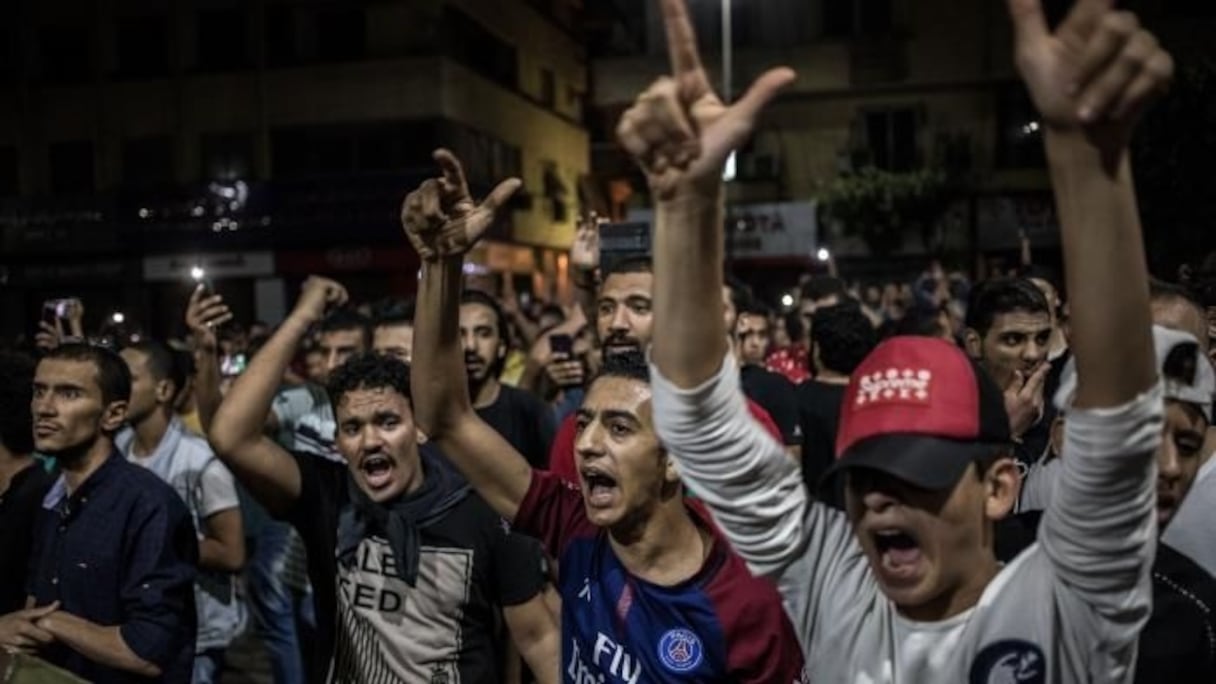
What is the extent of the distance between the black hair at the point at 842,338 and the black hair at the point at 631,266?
4.67ft

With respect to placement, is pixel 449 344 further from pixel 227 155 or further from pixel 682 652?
pixel 227 155

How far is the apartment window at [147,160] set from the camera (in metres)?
29.1

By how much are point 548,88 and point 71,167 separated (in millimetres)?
12678

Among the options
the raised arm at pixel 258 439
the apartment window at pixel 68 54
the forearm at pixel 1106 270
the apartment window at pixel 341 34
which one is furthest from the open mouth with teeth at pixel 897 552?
the apartment window at pixel 68 54

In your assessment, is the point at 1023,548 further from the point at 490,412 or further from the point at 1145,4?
the point at 1145,4

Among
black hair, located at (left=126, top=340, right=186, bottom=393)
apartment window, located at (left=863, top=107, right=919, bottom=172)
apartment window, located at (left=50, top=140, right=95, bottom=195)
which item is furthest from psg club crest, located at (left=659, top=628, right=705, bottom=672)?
apartment window, located at (left=50, top=140, right=95, bottom=195)

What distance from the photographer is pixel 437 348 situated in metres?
3.11

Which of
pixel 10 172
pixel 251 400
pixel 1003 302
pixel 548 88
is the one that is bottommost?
pixel 251 400

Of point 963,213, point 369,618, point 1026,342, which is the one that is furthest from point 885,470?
point 963,213

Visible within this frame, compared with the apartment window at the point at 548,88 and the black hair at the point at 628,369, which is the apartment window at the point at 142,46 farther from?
the black hair at the point at 628,369

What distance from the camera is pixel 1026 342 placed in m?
4.72

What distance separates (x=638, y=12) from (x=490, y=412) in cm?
3011

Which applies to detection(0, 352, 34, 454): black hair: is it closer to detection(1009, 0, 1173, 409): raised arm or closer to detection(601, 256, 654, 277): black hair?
detection(601, 256, 654, 277): black hair

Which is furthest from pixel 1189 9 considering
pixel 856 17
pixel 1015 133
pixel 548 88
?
pixel 548 88
